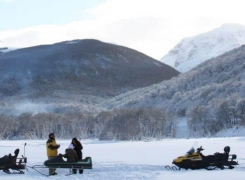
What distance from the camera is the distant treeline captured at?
2830 inches

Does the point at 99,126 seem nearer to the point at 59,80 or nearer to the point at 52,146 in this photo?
the point at 52,146

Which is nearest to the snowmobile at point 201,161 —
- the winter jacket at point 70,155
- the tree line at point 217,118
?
the winter jacket at point 70,155

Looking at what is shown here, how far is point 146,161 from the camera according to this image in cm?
2156

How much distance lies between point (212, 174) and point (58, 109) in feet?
360

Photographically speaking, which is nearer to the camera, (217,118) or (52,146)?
(52,146)

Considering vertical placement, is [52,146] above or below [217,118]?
below

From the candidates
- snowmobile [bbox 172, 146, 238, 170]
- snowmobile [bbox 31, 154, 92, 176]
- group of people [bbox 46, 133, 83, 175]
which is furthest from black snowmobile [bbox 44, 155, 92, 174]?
snowmobile [bbox 172, 146, 238, 170]

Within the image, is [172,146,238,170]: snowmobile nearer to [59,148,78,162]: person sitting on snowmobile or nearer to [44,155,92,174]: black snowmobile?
[44,155,92,174]: black snowmobile

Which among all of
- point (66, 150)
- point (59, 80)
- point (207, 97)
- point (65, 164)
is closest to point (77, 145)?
point (66, 150)

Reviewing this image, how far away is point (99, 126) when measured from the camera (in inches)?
3118

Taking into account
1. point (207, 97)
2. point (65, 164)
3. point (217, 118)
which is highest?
point (207, 97)

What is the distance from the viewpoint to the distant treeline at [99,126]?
7188 centimetres

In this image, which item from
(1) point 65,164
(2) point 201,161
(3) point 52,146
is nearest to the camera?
(1) point 65,164

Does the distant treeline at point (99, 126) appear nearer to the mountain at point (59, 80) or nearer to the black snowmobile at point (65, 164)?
the black snowmobile at point (65, 164)
